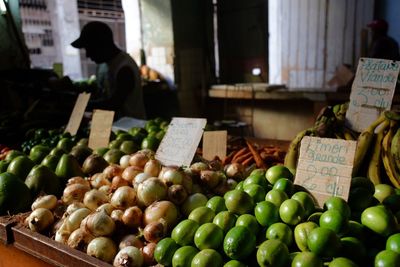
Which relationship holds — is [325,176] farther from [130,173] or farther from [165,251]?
[130,173]

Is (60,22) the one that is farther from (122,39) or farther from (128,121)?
(128,121)

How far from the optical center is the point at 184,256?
1.31m

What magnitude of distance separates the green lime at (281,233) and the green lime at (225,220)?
14cm

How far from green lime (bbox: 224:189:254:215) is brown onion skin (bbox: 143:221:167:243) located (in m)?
0.26

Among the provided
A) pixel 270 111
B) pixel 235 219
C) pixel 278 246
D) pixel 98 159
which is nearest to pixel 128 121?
pixel 98 159

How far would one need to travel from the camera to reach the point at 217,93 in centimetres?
666

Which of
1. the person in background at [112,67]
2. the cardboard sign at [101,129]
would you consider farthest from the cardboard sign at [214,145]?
the person in background at [112,67]

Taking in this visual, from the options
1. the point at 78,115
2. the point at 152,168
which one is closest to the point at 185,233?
the point at 152,168

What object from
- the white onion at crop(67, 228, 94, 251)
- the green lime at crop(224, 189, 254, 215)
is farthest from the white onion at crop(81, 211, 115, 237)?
the green lime at crop(224, 189, 254, 215)

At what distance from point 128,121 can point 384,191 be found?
243 cm

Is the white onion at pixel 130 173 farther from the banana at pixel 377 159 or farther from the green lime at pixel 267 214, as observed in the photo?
the banana at pixel 377 159

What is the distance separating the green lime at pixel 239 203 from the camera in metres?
1.47

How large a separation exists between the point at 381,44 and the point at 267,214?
200 inches

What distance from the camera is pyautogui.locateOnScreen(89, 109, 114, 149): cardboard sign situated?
8.93 feet
